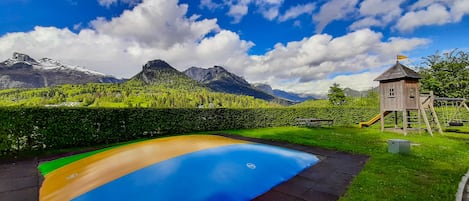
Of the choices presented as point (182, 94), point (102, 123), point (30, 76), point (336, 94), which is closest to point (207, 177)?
point (102, 123)

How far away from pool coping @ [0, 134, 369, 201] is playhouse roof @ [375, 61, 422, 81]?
9.58 metres

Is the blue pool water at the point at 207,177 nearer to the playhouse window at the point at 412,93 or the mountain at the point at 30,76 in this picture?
the playhouse window at the point at 412,93

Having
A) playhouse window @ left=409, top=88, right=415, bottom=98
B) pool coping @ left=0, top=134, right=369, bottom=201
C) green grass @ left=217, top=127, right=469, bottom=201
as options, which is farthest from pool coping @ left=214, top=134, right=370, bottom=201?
playhouse window @ left=409, top=88, right=415, bottom=98

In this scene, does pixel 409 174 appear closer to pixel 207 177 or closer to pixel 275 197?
pixel 275 197

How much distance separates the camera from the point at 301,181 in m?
5.50

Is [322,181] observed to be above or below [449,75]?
below

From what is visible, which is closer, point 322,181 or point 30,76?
point 322,181

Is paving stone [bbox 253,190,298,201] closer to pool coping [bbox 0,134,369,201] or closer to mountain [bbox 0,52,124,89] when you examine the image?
pool coping [bbox 0,134,369,201]

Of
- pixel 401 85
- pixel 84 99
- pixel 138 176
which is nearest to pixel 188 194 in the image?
pixel 138 176

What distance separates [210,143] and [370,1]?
1505 centimetres

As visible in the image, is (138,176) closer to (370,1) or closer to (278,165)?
(278,165)

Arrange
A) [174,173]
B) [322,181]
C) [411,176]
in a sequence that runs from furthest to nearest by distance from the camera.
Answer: [174,173] < [411,176] < [322,181]

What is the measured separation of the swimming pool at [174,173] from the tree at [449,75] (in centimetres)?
3560

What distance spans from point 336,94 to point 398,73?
23.3 meters
